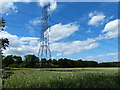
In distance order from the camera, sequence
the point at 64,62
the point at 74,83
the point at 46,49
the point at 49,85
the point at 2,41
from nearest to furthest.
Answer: the point at 49,85 < the point at 74,83 < the point at 46,49 < the point at 2,41 < the point at 64,62

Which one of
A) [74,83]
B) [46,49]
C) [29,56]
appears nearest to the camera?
[74,83]

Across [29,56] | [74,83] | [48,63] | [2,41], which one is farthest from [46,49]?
[29,56]

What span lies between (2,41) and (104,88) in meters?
36.7

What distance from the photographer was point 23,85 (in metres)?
6.47

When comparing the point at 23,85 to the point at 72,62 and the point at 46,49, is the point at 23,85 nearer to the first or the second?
the point at 46,49

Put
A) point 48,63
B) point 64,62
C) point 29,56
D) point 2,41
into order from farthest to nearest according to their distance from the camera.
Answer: point 29,56
point 64,62
point 48,63
point 2,41

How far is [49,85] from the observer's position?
253 inches

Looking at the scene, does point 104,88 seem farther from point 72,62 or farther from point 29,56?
point 29,56

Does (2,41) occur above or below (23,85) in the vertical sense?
above

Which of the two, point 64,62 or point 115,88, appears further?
point 64,62

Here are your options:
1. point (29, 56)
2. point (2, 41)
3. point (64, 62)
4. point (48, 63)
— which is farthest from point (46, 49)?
point (29, 56)

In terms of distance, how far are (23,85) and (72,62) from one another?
6563 centimetres

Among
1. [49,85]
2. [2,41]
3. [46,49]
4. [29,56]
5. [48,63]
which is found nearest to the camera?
[49,85]

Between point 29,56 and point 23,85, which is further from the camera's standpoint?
point 29,56
